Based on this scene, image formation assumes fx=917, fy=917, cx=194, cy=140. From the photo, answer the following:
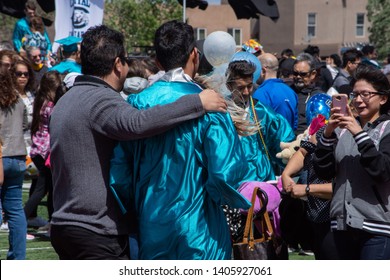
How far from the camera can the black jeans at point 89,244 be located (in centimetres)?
472

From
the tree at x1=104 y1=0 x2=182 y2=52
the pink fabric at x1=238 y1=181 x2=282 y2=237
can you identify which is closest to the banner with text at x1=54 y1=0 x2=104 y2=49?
the pink fabric at x1=238 y1=181 x2=282 y2=237

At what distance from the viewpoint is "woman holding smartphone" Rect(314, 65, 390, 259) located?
493cm

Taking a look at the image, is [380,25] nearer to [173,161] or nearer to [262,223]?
[262,223]

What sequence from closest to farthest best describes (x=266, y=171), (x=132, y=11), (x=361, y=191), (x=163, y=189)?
1. (x=163, y=189)
2. (x=361, y=191)
3. (x=266, y=171)
4. (x=132, y=11)

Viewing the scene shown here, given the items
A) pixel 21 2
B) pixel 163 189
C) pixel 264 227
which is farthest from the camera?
pixel 21 2

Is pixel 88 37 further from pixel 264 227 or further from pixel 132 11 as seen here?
pixel 132 11

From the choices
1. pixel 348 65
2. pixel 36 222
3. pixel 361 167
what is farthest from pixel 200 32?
pixel 361 167

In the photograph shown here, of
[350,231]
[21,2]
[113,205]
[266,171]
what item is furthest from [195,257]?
[21,2]

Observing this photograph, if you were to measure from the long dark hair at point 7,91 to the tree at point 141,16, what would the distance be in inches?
1762

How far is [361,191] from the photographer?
5.08 metres

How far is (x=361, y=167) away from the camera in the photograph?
5.09 m

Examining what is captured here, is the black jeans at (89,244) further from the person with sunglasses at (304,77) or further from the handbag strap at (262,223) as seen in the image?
the person with sunglasses at (304,77)

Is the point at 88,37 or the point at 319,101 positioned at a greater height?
the point at 88,37
